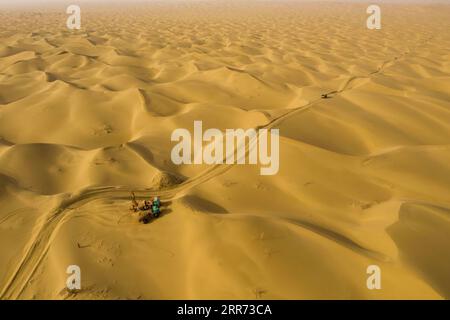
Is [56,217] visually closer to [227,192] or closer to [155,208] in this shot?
[155,208]

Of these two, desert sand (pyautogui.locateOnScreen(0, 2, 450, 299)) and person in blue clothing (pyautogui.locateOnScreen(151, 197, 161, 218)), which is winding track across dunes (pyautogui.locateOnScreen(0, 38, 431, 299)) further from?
person in blue clothing (pyautogui.locateOnScreen(151, 197, 161, 218))

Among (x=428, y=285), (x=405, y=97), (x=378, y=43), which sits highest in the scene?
(x=378, y=43)

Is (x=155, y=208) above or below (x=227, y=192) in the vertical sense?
above

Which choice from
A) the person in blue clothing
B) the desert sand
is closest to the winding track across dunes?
the desert sand

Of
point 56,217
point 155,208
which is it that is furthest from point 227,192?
point 56,217

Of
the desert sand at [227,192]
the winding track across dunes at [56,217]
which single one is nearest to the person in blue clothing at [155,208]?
the desert sand at [227,192]

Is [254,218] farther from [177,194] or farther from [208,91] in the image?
[208,91]
